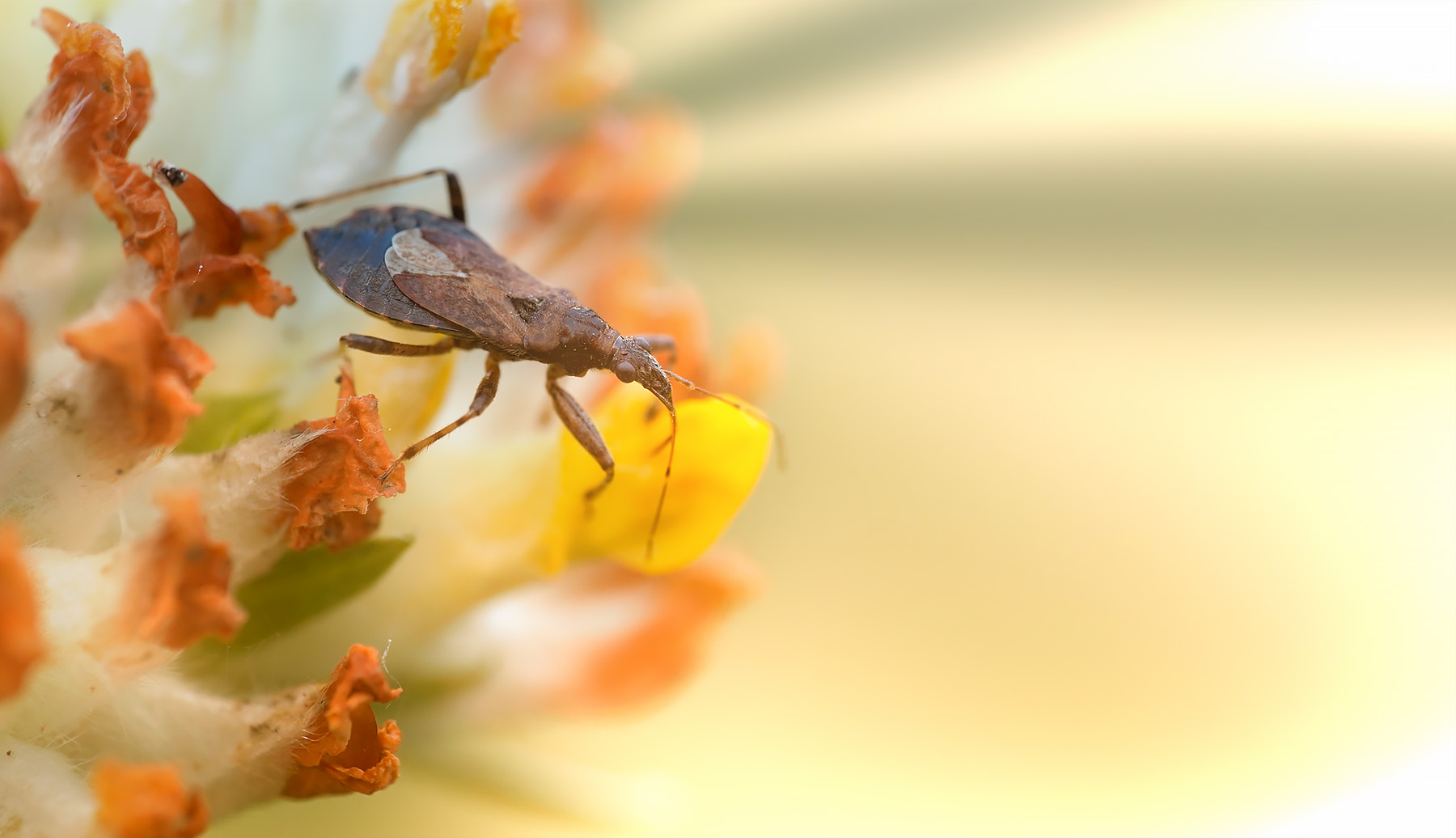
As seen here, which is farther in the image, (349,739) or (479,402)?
(479,402)

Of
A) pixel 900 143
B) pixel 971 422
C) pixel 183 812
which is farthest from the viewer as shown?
pixel 900 143

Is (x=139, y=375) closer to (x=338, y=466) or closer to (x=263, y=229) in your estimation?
(x=338, y=466)

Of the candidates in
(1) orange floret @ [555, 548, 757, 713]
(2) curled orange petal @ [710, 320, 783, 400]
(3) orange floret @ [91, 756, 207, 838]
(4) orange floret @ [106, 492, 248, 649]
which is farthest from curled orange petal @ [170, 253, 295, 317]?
(2) curled orange petal @ [710, 320, 783, 400]

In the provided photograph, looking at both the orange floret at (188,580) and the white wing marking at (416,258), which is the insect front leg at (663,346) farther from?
the orange floret at (188,580)

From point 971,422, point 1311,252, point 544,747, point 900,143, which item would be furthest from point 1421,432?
point 544,747

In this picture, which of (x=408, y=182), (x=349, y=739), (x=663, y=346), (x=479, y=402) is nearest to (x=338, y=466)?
(x=349, y=739)

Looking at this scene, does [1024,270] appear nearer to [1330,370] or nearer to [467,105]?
[1330,370]

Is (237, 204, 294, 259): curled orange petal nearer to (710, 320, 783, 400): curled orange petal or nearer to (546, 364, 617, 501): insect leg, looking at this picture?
(546, 364, 617, 501): insect leg
